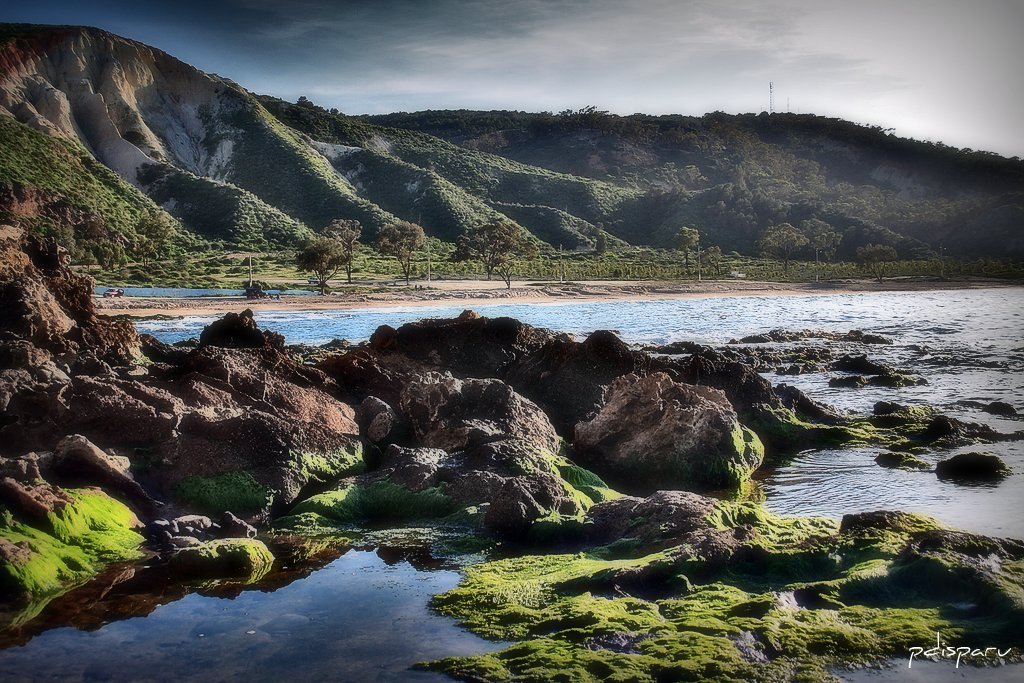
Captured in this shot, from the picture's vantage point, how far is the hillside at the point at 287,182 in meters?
89.4

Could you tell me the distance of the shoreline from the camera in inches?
→ 1688

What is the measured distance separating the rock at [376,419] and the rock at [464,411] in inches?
8.9

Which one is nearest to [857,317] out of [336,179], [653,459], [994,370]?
[994,370]

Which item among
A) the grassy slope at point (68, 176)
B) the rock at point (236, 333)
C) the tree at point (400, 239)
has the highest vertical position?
the grassy slope at point (68, 176)

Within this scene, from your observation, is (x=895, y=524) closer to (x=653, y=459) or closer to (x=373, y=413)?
(x=653, y=459)

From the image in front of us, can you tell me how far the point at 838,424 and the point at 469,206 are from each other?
10978 cm

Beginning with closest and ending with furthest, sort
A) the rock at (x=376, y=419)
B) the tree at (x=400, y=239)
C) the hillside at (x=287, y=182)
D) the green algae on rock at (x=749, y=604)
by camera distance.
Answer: the green algae on rock at (x=749, y=604) → the rock at (x=376, y=419) → the tree at (x=400, y=239) → the hillside at (x=287, y=182)

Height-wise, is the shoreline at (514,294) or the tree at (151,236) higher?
the tree at (151,236)

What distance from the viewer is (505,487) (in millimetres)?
8117

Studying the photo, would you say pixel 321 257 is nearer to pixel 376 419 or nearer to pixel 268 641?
pixel 376 419

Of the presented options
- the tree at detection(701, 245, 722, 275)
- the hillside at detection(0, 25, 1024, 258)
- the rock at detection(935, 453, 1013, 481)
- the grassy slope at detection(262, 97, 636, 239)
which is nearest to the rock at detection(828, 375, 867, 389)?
the rock at detection(935, 453, 1013, 481)

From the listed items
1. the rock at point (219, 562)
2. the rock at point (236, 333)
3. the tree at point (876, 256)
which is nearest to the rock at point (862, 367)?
the rock at point (236, 333)

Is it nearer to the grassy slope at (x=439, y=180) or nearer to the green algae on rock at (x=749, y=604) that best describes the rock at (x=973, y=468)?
the green algae on rock at (x=749, y=604)

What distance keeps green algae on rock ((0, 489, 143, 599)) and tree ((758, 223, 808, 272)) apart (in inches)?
3688
